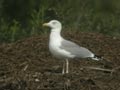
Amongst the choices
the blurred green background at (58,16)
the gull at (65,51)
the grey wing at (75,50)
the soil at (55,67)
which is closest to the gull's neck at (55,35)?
the gull at (65,51)

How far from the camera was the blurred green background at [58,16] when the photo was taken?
45.0ft

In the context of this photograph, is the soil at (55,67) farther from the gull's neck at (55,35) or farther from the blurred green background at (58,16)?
the blurred green background at (58,16)

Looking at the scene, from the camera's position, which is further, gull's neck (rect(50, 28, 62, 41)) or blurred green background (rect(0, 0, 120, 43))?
blurred green background (rect(0, 0, 120, 43))

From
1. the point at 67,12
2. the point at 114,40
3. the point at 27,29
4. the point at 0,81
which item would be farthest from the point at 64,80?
the point at 27,29

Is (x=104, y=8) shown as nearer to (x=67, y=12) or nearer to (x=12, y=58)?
(x=67, y=12)

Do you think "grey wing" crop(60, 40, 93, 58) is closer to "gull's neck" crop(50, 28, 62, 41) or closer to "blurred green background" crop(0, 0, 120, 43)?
"gull's neck" crop(50, 28, 62, 41)

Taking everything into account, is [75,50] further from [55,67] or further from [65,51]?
[55,67]

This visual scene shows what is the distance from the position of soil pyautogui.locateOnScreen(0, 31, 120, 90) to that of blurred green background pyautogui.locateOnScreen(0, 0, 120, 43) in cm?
188

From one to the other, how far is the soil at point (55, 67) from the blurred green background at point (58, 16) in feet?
6.16

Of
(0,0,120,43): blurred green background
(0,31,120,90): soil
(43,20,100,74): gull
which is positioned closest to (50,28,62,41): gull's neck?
(43,20,100,74): gull

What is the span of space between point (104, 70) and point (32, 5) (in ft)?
19.3

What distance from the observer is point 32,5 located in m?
15.5

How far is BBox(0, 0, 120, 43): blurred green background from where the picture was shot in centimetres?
1372

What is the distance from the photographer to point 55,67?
10133mm
